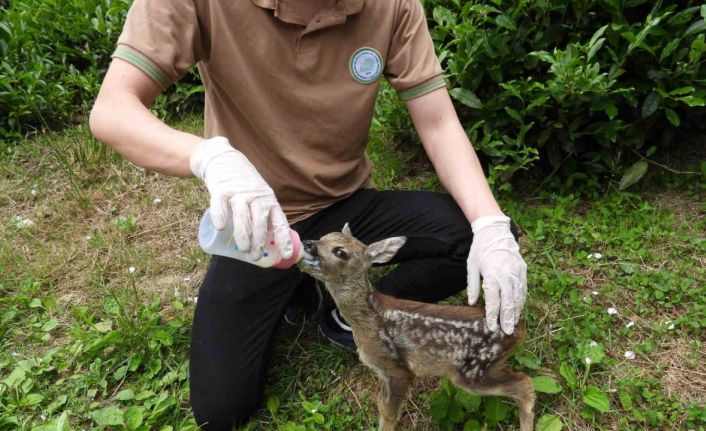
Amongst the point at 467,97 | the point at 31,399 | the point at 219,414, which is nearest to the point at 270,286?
the point at 219,414

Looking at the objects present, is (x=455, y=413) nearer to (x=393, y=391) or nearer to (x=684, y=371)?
(x=393, y=391)

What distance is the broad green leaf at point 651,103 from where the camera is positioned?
349cm

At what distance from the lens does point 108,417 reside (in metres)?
2.82

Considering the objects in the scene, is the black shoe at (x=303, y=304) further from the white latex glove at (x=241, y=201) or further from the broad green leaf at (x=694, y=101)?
the broad green leaf at (x=694, y=101)

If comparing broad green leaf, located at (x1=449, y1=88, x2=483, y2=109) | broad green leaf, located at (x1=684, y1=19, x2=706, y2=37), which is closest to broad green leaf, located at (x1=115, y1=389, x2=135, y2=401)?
broad green leaf, located at (x1=449, y1=88, x2=483, y2=109)

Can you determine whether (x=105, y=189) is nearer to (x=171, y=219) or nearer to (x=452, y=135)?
(x=171, y=219)

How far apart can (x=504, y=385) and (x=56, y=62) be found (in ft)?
16.9

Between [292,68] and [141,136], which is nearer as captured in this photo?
[141,136]

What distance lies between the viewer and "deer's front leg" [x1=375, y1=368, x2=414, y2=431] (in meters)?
2.61

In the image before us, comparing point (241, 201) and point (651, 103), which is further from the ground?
point (241, 201)

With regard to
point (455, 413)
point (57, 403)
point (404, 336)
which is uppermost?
point (404, 336)

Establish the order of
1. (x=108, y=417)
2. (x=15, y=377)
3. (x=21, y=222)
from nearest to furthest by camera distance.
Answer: (x=108, y=417)
(x=15, y=377)
(x=21, y=222)

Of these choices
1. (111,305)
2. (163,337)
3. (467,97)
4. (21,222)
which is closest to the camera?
(163,337)

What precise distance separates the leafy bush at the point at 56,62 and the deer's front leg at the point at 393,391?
3.46 m
